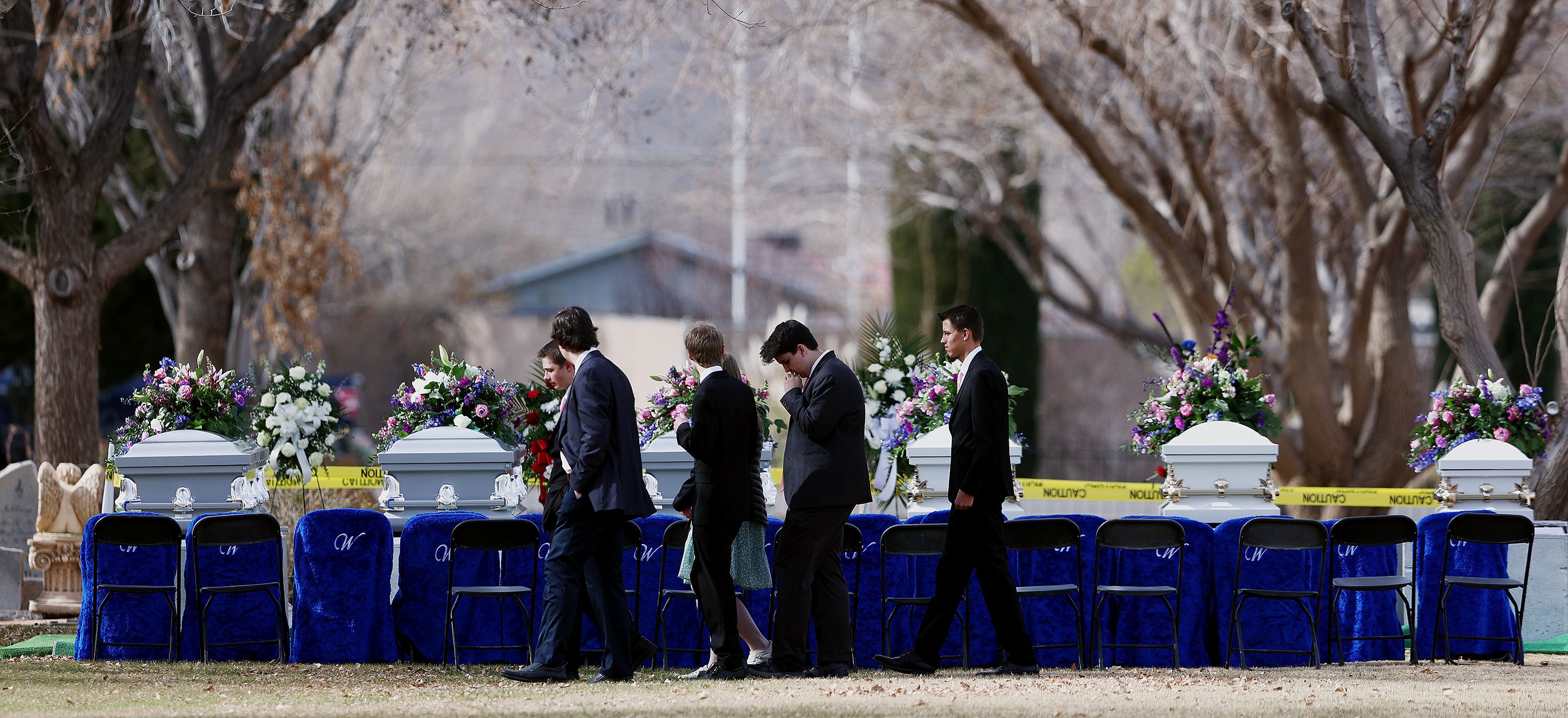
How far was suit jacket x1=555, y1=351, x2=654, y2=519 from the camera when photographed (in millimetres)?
6660

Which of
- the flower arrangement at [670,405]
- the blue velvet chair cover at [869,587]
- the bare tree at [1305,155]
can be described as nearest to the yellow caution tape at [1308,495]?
the bare tree at [1305,155]

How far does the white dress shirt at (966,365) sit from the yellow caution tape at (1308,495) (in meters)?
3.38

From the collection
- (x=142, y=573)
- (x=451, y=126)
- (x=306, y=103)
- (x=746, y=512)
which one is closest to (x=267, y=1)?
(x=306, y=103)

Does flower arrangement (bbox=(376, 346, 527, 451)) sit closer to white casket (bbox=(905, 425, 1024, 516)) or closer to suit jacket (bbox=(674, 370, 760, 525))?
suit jacket (bbox=(674, 370, 760, 525))

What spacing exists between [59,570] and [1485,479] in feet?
28.4

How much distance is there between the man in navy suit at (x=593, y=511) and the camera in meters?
6.70

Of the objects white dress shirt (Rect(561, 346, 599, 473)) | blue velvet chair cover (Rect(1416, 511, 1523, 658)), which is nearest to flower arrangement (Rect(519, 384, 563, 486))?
white dress shirt (Rect(561, 346, 599, 473))

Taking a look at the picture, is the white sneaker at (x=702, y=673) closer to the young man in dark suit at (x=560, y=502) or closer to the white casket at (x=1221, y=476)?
the young man in dark suit at (x=560, y=502)

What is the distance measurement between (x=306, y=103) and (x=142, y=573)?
29.0 feet

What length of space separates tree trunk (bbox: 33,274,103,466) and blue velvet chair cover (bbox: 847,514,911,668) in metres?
6.08

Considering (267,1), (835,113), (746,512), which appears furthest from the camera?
(835,113)

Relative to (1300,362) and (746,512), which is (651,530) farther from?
→ (1300,362)

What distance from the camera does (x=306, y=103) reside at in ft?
50.8

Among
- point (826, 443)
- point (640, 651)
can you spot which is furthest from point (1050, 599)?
point (640, 651)
